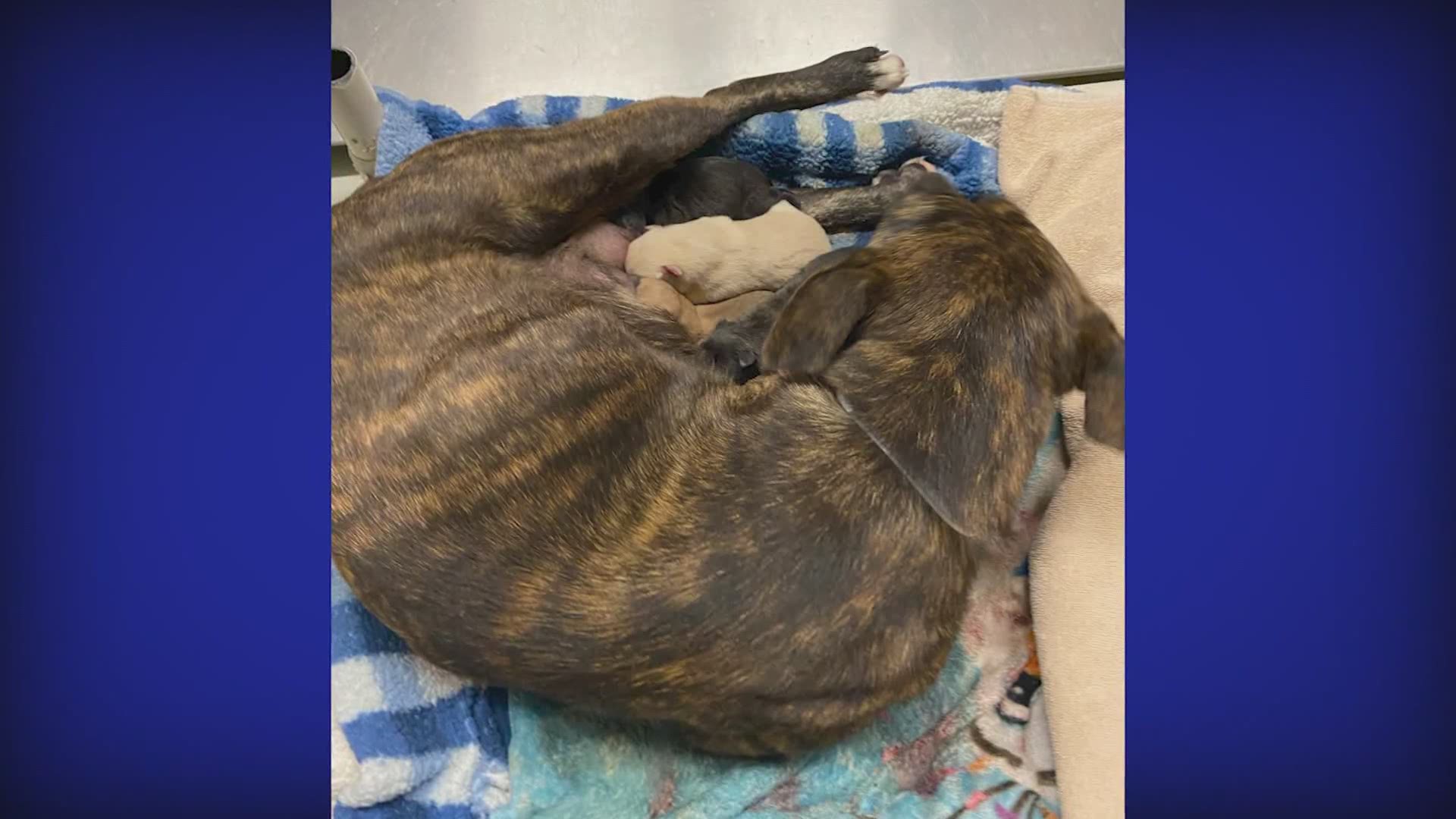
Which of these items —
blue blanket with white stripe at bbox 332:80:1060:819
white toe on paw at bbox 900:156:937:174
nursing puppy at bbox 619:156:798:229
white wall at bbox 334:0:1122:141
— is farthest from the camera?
white toe on paw at bbox 900:156:937:174

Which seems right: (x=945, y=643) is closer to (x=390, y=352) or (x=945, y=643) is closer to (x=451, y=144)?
(x=390, y=352)

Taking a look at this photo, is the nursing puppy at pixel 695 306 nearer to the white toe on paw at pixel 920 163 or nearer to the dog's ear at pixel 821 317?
the dog's ear at pixel 821 317

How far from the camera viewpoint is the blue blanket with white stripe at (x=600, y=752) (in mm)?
2135

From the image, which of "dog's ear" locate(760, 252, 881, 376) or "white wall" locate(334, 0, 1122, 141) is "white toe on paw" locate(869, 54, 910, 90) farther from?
"dog's ear" locate(760, 252, 881, 376)

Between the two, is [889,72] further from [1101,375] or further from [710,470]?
[710,470]

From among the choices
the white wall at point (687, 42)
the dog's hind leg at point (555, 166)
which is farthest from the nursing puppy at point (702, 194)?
the white wall at point (687, 42)

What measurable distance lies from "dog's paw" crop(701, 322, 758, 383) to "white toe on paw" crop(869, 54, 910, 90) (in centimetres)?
84

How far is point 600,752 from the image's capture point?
218cm

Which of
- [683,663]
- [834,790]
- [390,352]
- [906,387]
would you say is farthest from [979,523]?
[390,352]

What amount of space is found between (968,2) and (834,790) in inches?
71.3

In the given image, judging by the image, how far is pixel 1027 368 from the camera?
6.03 ft

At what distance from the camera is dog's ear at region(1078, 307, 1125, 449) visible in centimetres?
181

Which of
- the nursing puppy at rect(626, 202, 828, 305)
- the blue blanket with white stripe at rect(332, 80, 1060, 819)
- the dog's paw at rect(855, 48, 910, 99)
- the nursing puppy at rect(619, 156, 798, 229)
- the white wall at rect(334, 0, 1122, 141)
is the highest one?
the white wall at rect(334, 0, 1122, 141)

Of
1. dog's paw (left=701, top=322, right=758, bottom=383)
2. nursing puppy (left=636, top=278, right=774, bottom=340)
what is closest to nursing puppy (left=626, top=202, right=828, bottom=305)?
nursing puppy (left=636, top=278, right=774, bottom=340)
